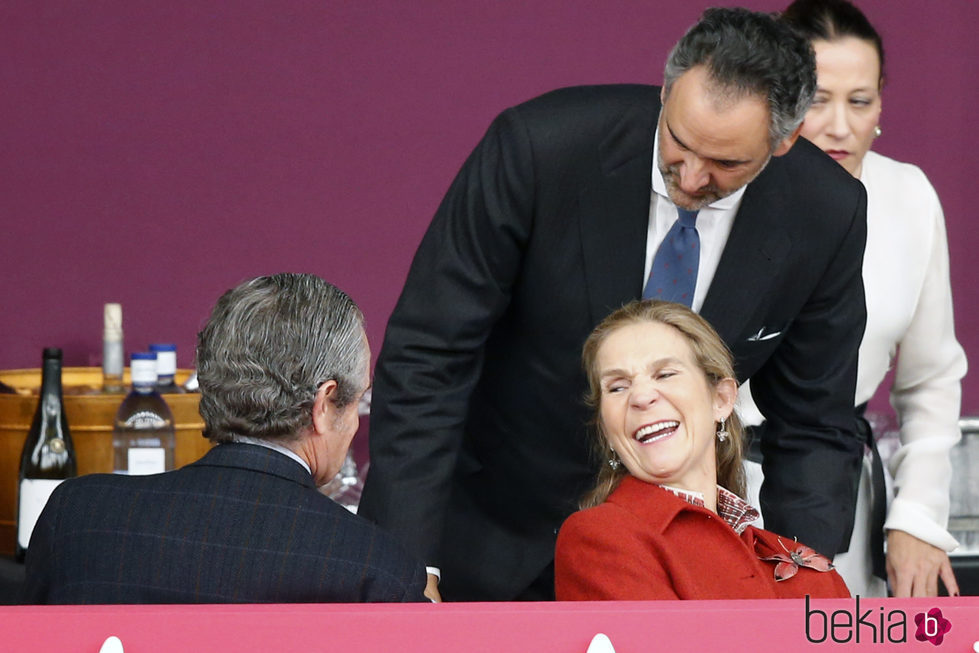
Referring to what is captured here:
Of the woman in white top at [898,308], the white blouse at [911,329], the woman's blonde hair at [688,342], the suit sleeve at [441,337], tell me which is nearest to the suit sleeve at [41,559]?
the suit sleeve at [441,337]

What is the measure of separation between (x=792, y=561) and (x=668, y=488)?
16 centimetres

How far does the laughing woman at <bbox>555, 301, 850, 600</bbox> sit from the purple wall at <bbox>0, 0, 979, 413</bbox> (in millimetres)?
1224

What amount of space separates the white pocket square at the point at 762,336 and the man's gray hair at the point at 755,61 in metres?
0.28

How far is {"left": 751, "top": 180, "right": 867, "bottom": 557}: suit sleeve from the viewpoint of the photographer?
1666 millimetres

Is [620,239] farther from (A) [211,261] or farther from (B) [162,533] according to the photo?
(A) [211,261]

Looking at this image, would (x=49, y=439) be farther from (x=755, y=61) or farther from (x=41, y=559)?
(x=755, y=61)

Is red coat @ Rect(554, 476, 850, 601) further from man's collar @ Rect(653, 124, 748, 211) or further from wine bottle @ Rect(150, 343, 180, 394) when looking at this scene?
wine bottle @ Rect(150, 343, 180, 394)

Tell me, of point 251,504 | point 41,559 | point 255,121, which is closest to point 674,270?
point 251,504

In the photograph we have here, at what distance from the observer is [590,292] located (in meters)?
1.60

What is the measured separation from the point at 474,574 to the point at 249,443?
24.1 inches

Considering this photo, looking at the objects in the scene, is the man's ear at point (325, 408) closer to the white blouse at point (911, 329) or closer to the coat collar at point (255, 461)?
the coat collar at point (255, 461)

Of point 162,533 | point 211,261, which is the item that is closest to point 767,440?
point 162,533

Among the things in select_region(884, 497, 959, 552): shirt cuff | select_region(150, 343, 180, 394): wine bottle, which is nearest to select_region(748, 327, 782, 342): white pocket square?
select_region(884, 497, 959, 552): shirt cuff

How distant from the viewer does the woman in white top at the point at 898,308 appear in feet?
6.42
